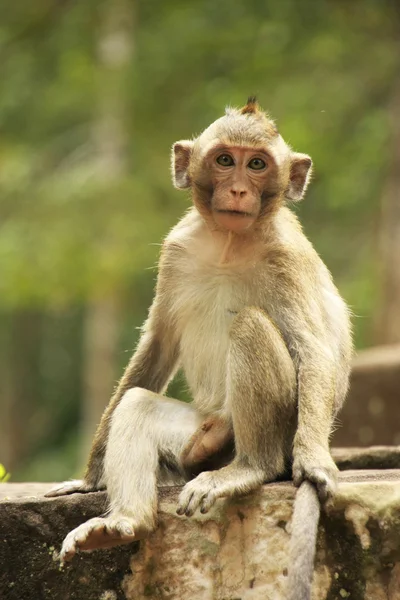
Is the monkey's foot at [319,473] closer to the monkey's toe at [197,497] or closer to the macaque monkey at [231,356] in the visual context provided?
the macaque monkey at [231,356]

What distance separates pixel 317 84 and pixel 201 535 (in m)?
9.48

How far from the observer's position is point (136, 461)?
5.46 metres

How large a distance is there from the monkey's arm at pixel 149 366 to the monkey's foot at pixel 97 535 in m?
0.80

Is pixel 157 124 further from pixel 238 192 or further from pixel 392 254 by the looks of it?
pixel 238 192

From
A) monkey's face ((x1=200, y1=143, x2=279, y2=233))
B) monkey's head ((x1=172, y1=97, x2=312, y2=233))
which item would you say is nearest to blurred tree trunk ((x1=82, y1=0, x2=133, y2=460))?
monkey's head ((x1=172, y1=97, x2=312, y2=233))

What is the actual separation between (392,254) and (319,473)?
325 inches

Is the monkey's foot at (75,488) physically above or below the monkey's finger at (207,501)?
below

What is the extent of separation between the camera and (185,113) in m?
15.2

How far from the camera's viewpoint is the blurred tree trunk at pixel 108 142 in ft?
51.2

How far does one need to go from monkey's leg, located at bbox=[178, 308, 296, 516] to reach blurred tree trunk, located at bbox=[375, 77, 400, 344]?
776 centimetres

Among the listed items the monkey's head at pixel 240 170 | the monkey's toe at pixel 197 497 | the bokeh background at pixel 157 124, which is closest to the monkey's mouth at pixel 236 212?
the monkey's head at pixel 240 170

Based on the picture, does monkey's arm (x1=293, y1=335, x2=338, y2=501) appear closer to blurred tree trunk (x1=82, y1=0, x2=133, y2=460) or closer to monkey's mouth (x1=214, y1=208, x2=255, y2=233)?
monkey's mouth (x1=214, y1=208, x2=255, y2=233)

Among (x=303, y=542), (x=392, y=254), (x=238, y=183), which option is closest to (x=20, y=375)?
(x=392, y=254)

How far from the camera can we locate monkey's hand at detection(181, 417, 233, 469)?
221 inches
